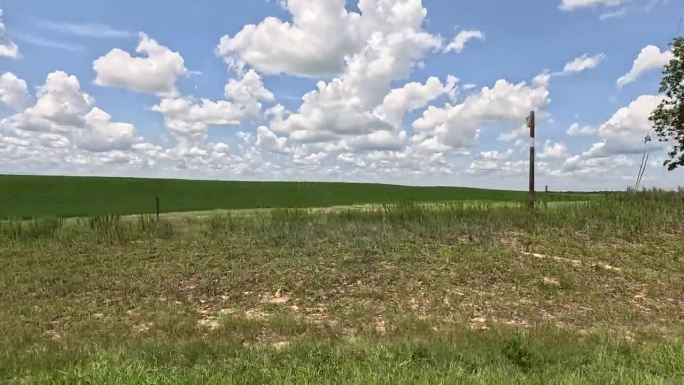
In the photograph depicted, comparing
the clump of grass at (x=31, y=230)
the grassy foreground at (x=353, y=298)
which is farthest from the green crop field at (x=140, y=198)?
the grassy foreground at (x=353, y=298)

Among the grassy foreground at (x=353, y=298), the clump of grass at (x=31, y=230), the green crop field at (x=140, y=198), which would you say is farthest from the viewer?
the green crop field at (x=140, y=198)

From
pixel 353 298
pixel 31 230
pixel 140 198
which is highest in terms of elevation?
pixel 140 198

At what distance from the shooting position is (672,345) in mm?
6336

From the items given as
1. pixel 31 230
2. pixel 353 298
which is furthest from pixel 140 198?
pixel 353 298

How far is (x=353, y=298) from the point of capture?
9.97 metres

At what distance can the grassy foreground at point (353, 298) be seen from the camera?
552 cm

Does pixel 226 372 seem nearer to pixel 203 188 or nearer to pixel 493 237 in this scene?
pixel 493 237

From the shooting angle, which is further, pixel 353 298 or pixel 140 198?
pixel 140 198

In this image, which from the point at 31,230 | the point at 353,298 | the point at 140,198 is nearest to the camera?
the point at 353,298

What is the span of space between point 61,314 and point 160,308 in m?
1.59

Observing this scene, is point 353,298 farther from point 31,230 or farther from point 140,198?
point 140,198

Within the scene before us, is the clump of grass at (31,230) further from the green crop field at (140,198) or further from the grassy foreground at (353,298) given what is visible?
the green crop field at (140,198)

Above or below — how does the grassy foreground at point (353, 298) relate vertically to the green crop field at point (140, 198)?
below

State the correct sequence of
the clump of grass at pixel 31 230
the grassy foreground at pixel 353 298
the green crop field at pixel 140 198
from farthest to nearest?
the green crop field at pixel 140 198 → the clump of grass at pixel 31 230 → the grassy foreground at pixel 353 298
